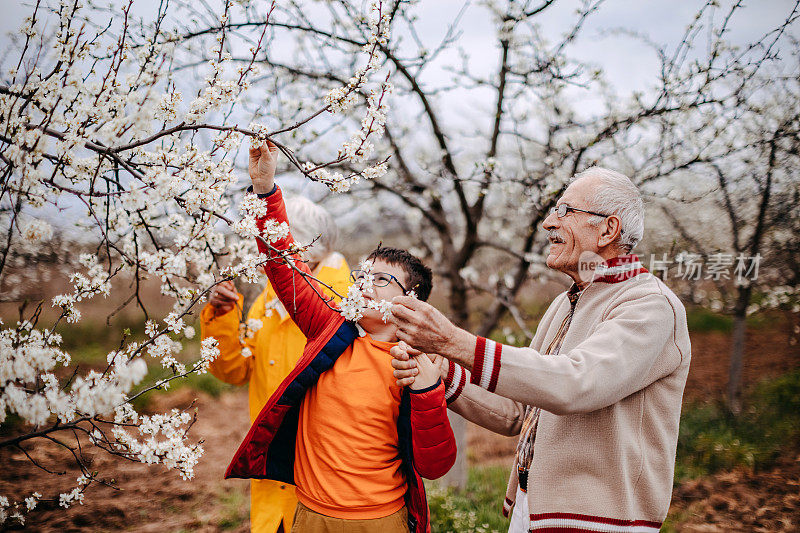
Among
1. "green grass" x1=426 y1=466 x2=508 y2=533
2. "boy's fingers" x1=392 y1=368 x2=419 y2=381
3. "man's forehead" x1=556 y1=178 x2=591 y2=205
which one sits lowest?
"green grass" x1=426 y1=466 x2=508 y2=533

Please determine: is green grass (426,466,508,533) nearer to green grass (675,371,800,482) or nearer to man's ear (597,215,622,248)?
green grass (675,371,800,482)

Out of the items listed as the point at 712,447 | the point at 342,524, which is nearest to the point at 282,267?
the point at 342,524

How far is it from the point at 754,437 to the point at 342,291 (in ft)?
17.7

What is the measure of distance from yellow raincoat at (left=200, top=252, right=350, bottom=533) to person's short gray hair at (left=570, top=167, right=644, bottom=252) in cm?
114

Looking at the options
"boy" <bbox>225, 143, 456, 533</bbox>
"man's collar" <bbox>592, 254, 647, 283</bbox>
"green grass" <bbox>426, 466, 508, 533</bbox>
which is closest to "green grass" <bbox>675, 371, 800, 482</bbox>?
"green grass" <bbox>426, 466, 508, 533</bbox>

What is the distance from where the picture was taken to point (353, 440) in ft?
5.99

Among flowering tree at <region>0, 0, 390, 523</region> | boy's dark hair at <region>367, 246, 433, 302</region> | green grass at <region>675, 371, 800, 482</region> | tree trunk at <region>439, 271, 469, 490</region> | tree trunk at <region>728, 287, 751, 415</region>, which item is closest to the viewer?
flowering tree at <region>0, 0, 390, 523</region>

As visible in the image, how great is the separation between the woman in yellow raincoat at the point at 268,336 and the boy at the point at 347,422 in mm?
244

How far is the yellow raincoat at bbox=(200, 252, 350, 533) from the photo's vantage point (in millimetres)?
2137

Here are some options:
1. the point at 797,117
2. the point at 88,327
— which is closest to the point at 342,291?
the point at 797,117

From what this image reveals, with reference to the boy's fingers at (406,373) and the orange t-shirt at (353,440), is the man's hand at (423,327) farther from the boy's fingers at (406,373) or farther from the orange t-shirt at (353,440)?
the orange t-shirt at (353,440)

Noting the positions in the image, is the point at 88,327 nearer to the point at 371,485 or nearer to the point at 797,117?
the point at 371,485

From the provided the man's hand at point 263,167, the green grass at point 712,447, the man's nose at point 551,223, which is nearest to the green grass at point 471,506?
the green grass at point 712,447

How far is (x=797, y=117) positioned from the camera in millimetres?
4402
